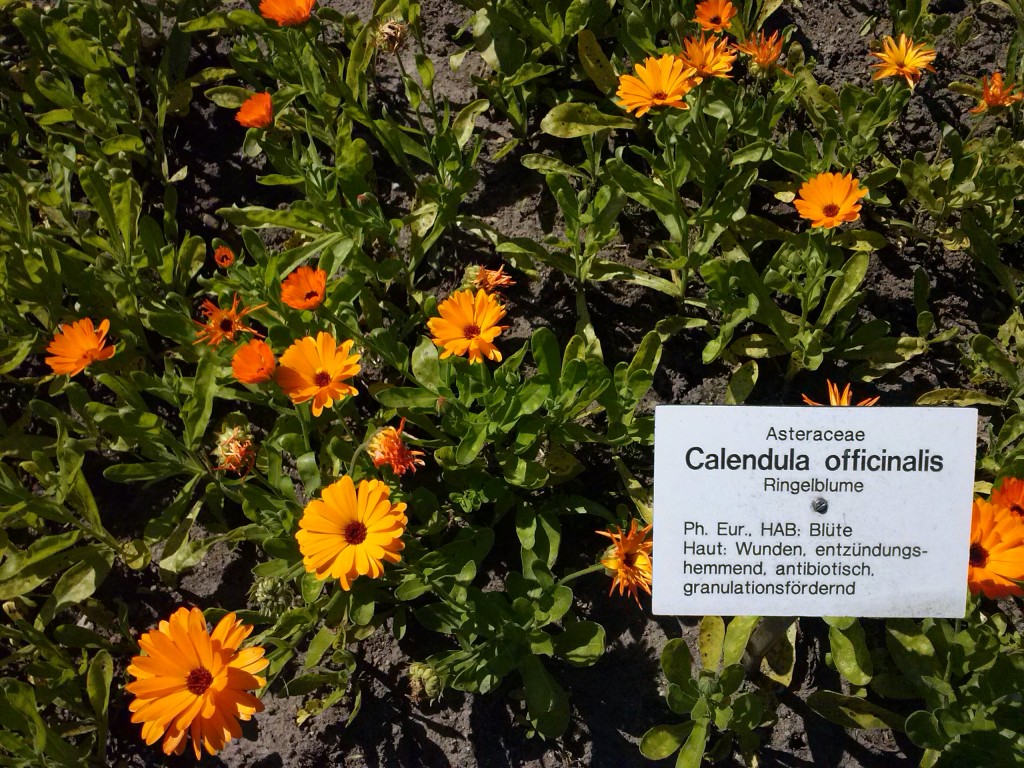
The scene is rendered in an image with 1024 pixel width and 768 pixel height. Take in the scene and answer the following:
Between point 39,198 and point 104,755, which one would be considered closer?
point 104,755

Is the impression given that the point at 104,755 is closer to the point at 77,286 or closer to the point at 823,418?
the point at 77,286

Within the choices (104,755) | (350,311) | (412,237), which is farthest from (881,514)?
(104,755)

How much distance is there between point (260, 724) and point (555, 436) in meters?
1.03

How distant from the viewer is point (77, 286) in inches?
85.6

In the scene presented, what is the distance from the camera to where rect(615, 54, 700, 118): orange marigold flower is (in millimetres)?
1888

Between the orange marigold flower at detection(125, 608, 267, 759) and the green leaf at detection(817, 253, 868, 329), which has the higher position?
the green leaf at detection(817, 253, 868, 329)

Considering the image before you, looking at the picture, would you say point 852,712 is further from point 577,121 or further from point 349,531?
point 577,121

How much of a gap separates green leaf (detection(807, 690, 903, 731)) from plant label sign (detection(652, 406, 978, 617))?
55cm

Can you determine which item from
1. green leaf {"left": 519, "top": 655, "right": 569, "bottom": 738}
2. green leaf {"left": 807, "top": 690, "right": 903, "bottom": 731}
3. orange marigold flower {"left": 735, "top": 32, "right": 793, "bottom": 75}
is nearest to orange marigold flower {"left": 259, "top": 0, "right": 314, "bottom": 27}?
orange marigold flower {"left": 735, "top": 32, "right": 793, "bottom": 75}

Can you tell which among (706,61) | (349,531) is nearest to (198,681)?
(349,531)

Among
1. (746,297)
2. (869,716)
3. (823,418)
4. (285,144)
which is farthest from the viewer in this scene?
(285,144)

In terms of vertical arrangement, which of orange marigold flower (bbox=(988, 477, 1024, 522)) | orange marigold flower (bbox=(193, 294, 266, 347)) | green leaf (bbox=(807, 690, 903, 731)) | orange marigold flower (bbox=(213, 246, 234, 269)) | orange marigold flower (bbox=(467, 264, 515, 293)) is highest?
orange marigold flower (bbox=(213, 246, 234, 269))

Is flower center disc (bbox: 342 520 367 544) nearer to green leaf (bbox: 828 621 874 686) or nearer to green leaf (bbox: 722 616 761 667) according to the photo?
green leaf (bbox: 722 616 761 667)

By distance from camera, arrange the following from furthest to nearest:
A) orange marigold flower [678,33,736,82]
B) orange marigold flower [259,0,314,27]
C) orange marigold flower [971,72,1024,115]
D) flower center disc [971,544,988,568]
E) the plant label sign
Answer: orange marigold flower [971,72,1024,115]
orange marigold flower [259,0,314,27]
orange marigold flower [678,33,736,82]
flower center disc [971,544,988,568]
the plant label sign
